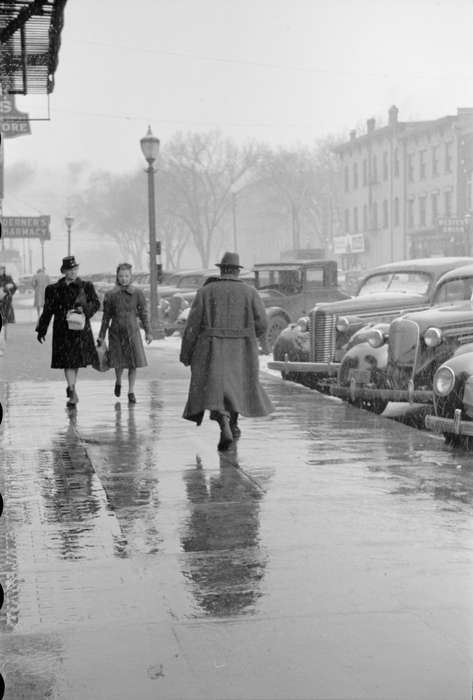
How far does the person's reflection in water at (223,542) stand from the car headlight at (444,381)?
6.72 feet

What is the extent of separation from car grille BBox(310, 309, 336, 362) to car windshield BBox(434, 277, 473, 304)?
185 centimetres

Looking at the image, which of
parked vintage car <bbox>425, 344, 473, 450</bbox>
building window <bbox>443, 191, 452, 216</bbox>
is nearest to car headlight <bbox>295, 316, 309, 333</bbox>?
parked vintage car <bbox>425, 344, 473, 450</bbox>

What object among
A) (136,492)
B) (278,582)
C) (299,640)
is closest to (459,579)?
(278,582)

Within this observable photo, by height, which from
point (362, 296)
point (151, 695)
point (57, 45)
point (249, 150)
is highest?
point (249, 150)

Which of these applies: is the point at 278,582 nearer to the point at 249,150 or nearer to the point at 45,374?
the point at 45,374

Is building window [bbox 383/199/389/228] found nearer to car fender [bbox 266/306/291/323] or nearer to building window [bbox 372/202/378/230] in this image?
building window [bbox 372/202/378/230]

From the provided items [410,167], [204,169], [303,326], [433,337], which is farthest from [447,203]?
[433,337]

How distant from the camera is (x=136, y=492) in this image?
7.28 meters

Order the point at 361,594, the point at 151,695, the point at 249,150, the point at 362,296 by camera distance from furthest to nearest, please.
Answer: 1. the point at 249,150
2. the point at 362,296
3. the point at 361,594
4. the point at 151,695

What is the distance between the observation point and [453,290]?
42.1 ft

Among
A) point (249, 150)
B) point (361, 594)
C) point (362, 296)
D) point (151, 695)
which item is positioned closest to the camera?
point (151, 695)

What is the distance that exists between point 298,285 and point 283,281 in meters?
0.33

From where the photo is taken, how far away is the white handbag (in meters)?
11.7

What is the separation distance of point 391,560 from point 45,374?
11.6 m
